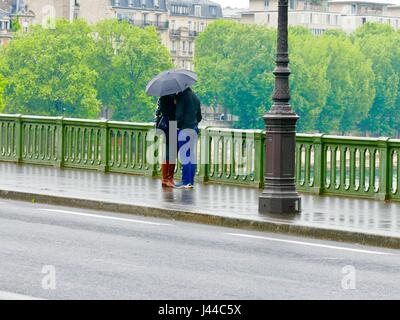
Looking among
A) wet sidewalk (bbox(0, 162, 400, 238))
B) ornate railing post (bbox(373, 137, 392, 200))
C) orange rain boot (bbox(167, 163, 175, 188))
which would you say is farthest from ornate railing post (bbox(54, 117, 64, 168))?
ornate railing post (bbox(373, 137, 392, 200))

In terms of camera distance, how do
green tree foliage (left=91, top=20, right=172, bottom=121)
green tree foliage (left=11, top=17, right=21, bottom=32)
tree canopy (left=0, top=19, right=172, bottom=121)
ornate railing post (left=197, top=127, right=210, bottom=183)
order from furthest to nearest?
green tree foliage (left=11, top=17, right=21, bottom=32)
green tree foliage (left=91, top=20, right=172, bottom=121)
tree canopy (left=0, top=19, right=172, bottom=121)
ornate railing post (left=197, top=127, right=210, bottom=183)

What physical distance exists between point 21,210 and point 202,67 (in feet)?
483

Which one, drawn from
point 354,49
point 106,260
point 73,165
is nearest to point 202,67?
point 354,49

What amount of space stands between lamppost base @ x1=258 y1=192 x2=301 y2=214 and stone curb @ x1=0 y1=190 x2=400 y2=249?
2.64 ft

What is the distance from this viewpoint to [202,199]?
797 inches

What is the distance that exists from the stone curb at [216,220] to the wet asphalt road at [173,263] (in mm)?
249

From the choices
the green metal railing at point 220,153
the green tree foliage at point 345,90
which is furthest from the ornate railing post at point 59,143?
the green tree foliage at point 345,90

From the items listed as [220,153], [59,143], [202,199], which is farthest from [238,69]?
[202,199]

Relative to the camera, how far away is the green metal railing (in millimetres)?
20781

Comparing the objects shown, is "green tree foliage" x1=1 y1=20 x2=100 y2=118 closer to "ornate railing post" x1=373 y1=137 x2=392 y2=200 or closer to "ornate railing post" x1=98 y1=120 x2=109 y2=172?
"ornate railing post" x1=98 y1=120 x2=109 y2=172

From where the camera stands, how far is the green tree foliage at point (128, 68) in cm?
15375

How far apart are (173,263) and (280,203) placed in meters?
4.88
